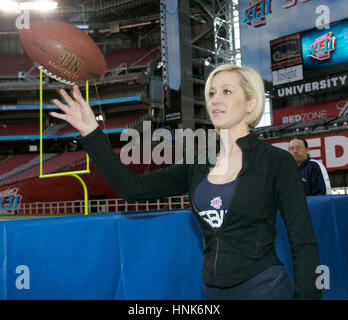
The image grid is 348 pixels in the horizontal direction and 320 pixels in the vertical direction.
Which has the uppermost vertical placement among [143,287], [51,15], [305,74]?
[51,15]

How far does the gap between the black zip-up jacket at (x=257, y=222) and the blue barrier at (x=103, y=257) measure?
835 millimetres

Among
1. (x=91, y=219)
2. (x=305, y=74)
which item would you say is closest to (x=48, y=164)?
(x=305, y=74)

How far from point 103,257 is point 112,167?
928 mm

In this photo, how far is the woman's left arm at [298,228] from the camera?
1.10 metres

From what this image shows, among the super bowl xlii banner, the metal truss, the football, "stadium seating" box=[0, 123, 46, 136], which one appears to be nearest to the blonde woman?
the football

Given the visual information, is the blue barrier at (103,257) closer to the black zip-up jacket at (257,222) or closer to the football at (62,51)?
the black zip-up jacket at (257,222)

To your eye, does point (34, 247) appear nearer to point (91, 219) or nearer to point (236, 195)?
point (91, 219)

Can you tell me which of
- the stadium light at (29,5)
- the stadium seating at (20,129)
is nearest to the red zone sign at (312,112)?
the stadium light at (29,5)

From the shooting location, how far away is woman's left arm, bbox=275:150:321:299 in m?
1.10

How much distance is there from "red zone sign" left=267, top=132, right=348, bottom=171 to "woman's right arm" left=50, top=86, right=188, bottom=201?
1367 cm

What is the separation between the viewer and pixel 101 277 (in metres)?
1.95

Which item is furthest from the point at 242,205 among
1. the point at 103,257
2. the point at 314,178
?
the point at 314,178

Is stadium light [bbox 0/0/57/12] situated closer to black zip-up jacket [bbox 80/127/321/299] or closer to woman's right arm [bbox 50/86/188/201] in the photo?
woman's right arm [bbox 50/86/188/201]
